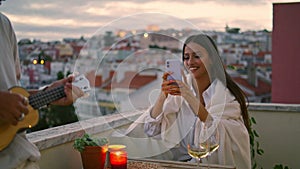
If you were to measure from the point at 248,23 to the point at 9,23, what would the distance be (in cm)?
321

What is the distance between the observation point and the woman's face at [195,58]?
6.21 ft

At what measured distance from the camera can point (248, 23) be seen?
4.19m

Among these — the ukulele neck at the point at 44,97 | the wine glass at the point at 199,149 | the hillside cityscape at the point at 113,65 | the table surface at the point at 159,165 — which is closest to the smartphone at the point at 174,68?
the hillside cityscape at the point at 113,65

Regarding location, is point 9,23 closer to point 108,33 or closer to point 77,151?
point 108,33

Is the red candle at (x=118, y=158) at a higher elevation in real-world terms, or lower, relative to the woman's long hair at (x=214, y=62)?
lower

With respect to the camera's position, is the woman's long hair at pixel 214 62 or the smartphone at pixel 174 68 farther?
the woman's long hair at pixel 214 62

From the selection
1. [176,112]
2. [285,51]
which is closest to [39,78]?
[176,112]

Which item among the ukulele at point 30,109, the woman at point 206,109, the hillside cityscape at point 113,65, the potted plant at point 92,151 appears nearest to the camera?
the ukulele at point 30,109

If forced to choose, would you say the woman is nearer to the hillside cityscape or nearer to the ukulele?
the hillside cityscape

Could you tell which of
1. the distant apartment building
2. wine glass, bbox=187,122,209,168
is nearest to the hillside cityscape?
wine glass, bbox=187,122,209,168

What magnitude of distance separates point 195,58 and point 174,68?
0.79 ft

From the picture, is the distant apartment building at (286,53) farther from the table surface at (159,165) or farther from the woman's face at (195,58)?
the table surface at (159,165)

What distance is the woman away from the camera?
1932 mm

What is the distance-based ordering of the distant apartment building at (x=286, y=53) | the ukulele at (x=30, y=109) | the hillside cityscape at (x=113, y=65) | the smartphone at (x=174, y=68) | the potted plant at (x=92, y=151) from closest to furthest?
the ukulele at (x=30, y=109) → the hillside cityscape at (x=113, y=65) → the smartphone at (x=174, y=68) → the potted plant at (x=92, y=151) → the distant apartment building at (x=286, y=53)
